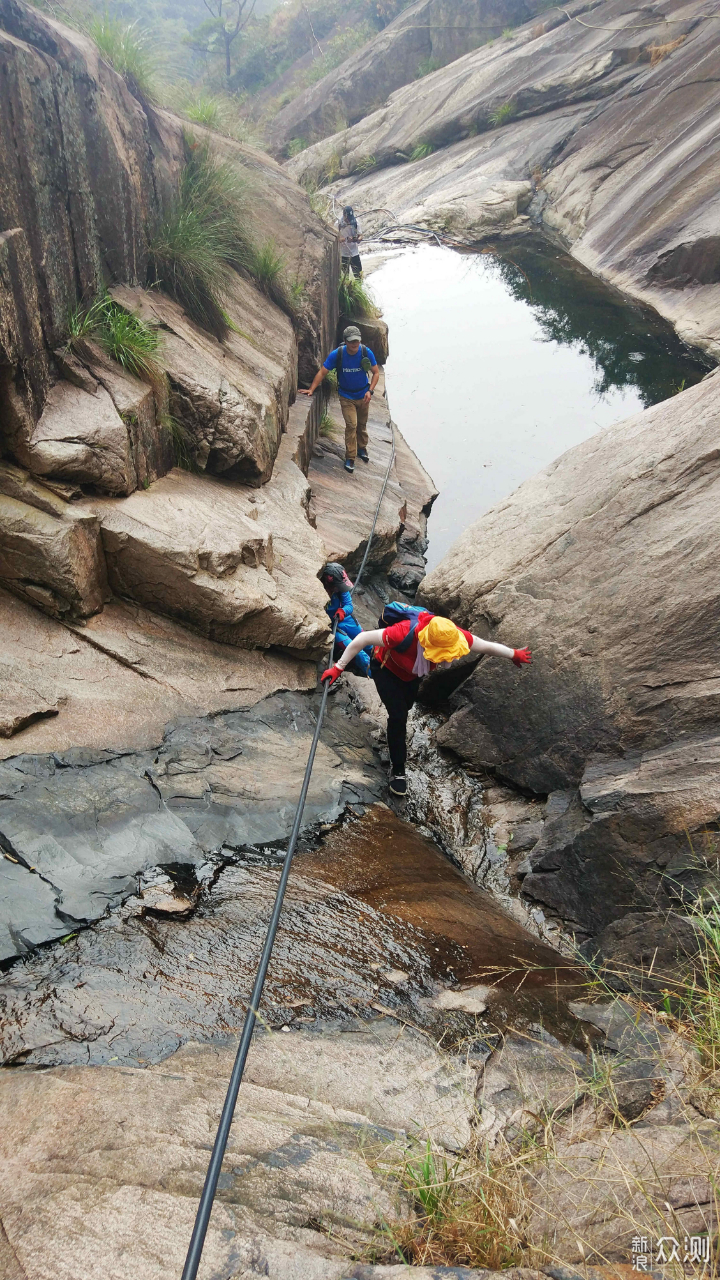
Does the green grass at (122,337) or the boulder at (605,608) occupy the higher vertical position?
the green grass at (122,337)

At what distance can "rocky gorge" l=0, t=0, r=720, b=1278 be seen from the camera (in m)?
2.11

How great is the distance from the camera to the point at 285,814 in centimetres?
420

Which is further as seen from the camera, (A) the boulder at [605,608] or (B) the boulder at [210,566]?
(B) the boulder at [210,566]

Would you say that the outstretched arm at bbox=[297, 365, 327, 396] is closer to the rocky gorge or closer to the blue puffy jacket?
the rocky gorge

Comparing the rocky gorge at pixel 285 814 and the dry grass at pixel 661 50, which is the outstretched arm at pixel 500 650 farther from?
the dry grass at pixel 661 50

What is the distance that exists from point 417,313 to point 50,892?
15558 mm

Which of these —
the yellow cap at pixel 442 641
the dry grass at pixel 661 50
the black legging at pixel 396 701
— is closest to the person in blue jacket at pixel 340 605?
the black legging at pixel 396 701

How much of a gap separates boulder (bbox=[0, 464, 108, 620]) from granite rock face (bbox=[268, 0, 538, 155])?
30.4 metres

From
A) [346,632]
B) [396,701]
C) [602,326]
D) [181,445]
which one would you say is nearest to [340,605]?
[346,632]

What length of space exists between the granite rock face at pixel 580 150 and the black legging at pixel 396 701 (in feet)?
34.0

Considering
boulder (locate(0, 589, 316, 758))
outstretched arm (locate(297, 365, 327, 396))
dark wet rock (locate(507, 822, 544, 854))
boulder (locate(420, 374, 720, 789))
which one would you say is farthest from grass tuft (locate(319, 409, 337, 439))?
dark wet rock (locate(507, 822, 544, 854))

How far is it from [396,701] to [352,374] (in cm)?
538

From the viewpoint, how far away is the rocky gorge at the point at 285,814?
6.93 ft

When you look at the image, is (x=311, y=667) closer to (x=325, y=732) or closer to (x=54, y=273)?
(x=325, y=732)
